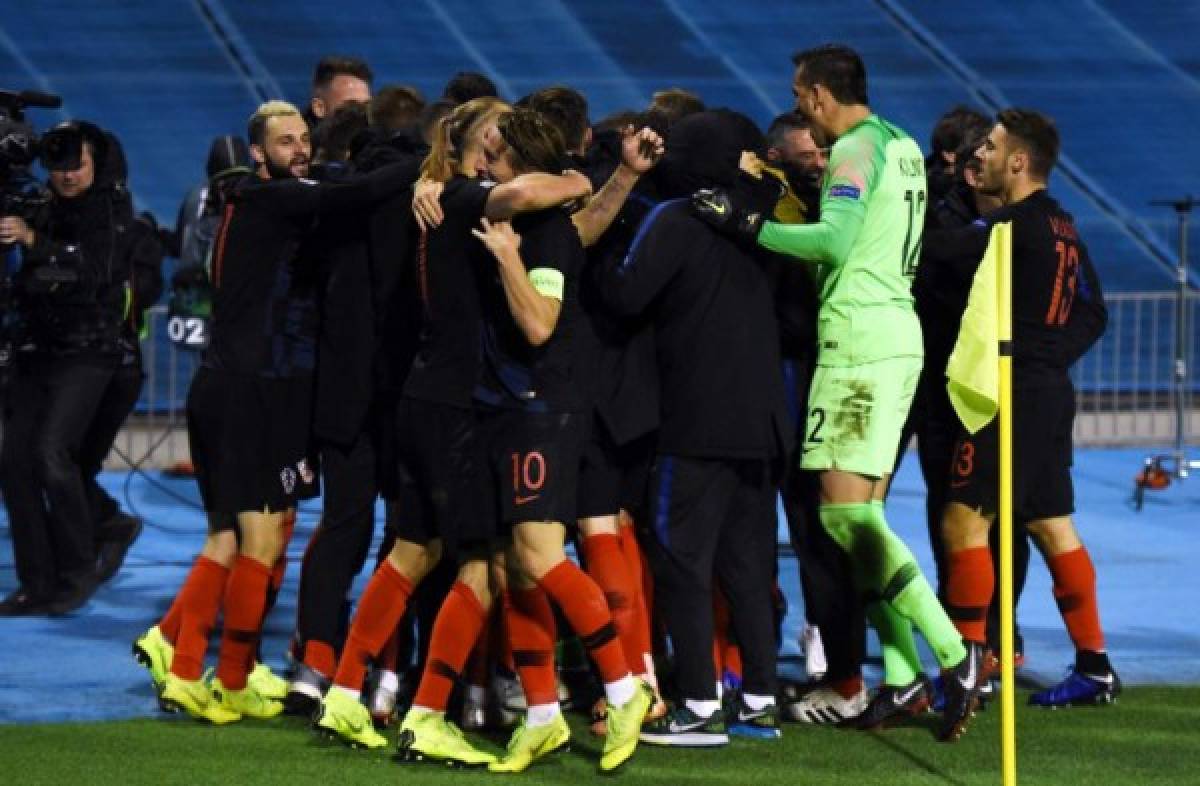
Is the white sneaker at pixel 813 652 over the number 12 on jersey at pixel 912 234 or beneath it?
beneath

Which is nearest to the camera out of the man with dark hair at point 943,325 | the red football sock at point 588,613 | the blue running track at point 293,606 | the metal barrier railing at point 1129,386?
the red football sock at point 588,613

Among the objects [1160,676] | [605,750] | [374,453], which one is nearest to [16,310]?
[374,453]

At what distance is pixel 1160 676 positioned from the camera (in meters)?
8.62

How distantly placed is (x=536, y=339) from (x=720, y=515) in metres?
1.06

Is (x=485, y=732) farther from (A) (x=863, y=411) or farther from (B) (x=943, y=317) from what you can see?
(B) (x=943, y=317)

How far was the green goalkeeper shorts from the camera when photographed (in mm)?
7340

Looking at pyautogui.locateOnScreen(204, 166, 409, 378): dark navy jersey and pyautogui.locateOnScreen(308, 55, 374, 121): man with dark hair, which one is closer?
pyautogui.locateOnScreen(204, 166, 409, 378): dark navy jersey

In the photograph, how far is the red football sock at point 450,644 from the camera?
23.0 ft

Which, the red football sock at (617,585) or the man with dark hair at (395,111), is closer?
the red football sock at (617,585)

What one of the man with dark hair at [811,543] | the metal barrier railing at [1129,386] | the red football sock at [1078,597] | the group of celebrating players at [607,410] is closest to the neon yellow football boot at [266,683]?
the group of celebrating players at [607,410]

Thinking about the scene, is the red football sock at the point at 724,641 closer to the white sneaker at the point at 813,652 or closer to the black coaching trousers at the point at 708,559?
the black coaching trousers at the point at 708,559

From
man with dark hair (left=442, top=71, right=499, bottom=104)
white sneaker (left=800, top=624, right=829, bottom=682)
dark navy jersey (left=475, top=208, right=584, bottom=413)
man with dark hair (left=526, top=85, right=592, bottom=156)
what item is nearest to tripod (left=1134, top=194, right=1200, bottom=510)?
white sneaker (left=800, top=624, right=829, bottom=682)

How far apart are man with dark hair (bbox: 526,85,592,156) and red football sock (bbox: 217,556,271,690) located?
1718 mm

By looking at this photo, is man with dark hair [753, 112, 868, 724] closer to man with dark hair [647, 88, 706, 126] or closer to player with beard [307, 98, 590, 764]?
man with dark hair [647, 88, 706, 126]
